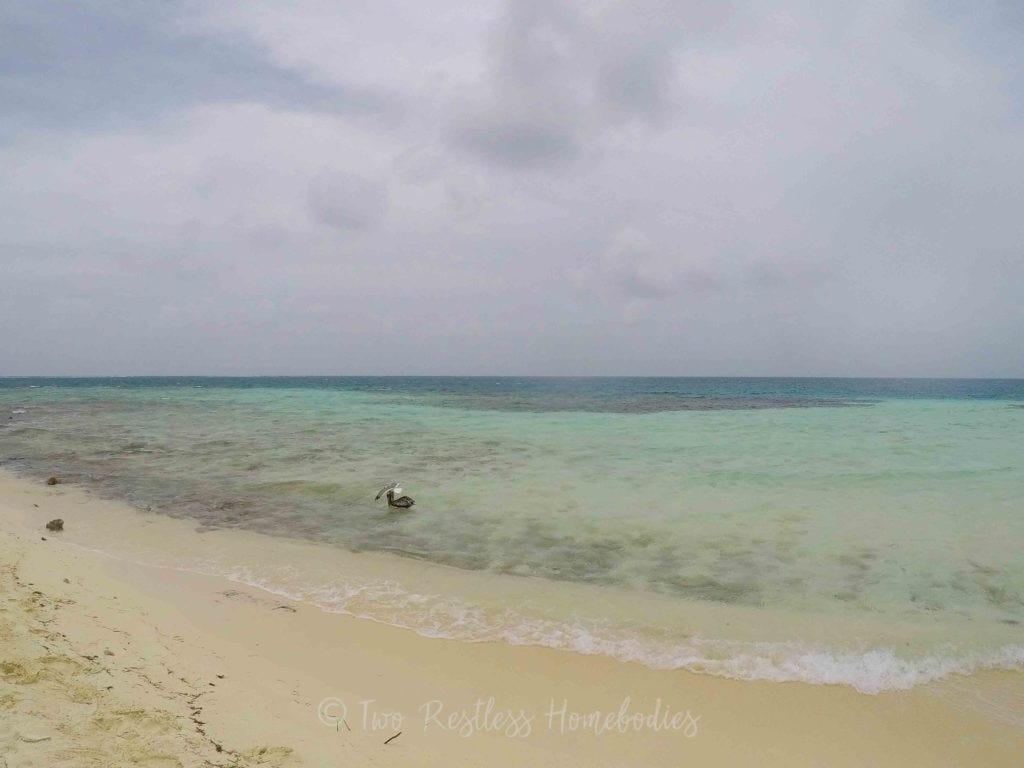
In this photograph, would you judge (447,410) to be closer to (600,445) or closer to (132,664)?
(600,445)

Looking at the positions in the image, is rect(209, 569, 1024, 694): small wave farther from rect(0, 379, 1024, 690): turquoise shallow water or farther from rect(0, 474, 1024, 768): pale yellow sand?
rect(0, 474, 1024, 768): pale yellow sand

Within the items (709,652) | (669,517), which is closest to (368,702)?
(709,652)

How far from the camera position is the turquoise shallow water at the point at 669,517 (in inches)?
209

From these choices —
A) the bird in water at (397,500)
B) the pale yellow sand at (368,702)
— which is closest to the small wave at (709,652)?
the pale yellow sand at (368,702)

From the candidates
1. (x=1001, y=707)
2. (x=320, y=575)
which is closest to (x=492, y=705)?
(x=320, y=575)

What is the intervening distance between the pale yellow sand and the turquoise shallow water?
45 cm

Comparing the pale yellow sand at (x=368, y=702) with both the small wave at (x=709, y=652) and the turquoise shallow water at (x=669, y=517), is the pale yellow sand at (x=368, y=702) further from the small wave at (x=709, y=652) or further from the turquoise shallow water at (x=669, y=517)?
the turquoise shallow water at (x=669, y=517)

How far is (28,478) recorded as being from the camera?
38.6 feet

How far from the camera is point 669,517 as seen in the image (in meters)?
9.04

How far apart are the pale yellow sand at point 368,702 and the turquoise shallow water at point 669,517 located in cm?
45

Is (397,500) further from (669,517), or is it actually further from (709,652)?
(709,652)

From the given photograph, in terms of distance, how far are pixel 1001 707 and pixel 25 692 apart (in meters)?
6.90

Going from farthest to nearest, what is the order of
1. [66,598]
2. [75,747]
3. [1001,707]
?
[66,598] < [1001,707] < [75,747]

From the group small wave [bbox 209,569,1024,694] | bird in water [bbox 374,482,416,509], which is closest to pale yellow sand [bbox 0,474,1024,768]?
small wave [bbox 209,569,1024,694]
